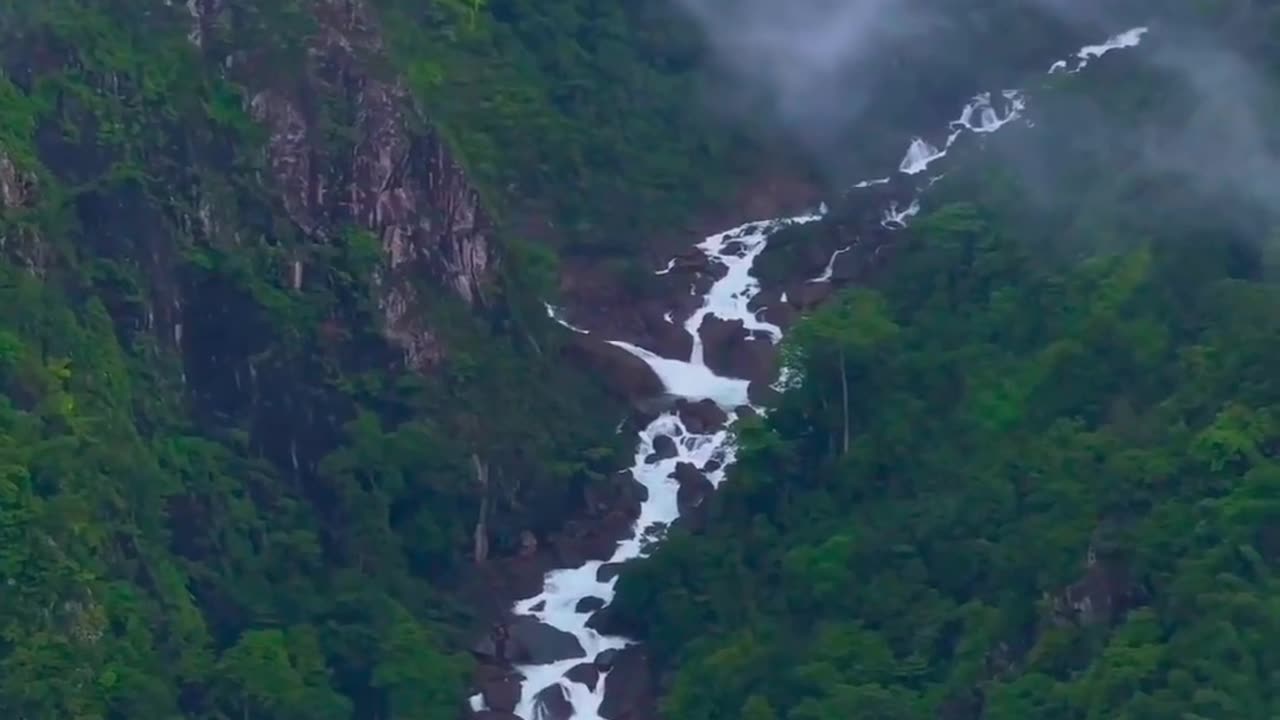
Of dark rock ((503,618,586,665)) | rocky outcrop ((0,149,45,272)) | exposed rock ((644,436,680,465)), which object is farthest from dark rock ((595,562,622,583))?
rocky outcrop ((0,149,45,272))

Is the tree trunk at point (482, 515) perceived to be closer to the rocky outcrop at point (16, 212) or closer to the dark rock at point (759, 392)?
the dark rock at point (759, 392)

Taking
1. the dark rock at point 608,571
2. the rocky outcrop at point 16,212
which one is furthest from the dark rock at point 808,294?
the rocky outcrop at point 16,212

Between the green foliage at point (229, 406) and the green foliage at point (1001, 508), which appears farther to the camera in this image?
the green foliage at point (229, 406)

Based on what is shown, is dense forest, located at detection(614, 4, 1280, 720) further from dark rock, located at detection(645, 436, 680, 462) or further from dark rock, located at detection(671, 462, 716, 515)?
dark rock, located at detection(645, 436, 680, 462)

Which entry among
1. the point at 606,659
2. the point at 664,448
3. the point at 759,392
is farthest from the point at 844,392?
the point at 606,659

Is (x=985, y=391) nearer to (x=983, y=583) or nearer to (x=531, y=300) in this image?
(x=983, y=583)

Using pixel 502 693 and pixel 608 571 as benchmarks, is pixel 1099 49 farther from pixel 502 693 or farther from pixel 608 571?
pixel 502 693
